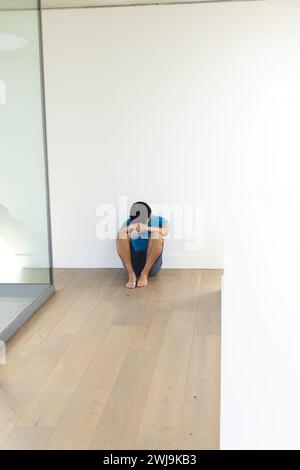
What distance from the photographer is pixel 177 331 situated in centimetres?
399

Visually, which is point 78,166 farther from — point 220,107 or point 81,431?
point 81,431

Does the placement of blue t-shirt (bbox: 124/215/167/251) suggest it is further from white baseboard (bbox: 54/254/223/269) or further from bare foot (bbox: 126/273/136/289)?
white baseboard (bbox: 54/254/223/269)

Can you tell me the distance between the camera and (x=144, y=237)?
540 centimetres

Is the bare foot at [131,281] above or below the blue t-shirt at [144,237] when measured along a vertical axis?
below

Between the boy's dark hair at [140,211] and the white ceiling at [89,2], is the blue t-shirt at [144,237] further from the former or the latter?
the white ceiling at [89,2]

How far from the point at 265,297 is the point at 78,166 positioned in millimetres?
5160

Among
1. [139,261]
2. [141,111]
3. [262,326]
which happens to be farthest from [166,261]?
[262,326]

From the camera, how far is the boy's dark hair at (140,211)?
538 cm

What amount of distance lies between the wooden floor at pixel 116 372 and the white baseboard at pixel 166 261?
683 millimetres

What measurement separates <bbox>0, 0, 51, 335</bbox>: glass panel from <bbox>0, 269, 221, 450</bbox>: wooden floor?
0.28m

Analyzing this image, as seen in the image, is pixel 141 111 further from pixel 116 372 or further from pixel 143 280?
pixel 116 372

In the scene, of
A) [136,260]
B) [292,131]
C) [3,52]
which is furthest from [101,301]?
[292,131]

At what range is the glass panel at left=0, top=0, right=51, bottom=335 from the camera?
3.81 m

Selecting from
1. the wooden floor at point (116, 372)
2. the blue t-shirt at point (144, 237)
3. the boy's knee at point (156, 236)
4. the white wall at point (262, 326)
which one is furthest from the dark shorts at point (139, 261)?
the white wall at point (262, 326)
